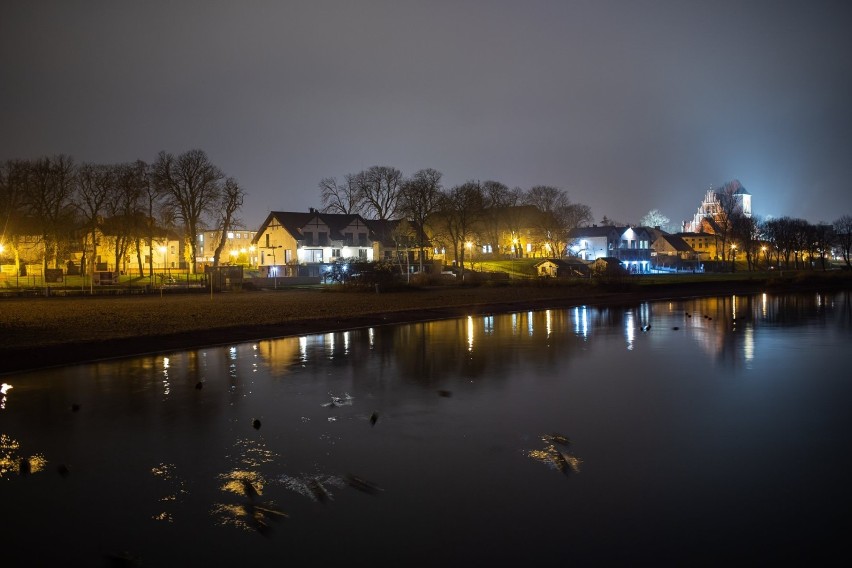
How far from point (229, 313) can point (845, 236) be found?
132 m

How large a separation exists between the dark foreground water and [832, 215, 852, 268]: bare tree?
119m

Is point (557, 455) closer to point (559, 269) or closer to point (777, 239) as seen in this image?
point (559, 269)

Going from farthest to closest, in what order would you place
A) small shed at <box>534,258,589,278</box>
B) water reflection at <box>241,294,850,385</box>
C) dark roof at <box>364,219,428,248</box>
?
dark roof at <box>364,219,428,248</box>
small shed at <box>534,258,589,278</box>
water reflection at <box>241,294,850,385</box>

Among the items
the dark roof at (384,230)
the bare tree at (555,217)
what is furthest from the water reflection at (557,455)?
the bare tree at (555,217)

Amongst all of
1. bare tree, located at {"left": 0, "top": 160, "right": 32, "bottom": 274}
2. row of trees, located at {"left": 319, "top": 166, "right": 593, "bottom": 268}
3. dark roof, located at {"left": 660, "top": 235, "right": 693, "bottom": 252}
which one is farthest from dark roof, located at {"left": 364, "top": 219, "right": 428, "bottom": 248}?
dark roof, located at {"left": 660, "top": 235, "right": 693, "bottom": 252}

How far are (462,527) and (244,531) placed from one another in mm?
2672

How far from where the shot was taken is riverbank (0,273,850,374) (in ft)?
77.4

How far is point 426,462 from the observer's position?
1080cm

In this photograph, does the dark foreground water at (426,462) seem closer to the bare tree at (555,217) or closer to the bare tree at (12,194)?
the bare tree at (12,194)

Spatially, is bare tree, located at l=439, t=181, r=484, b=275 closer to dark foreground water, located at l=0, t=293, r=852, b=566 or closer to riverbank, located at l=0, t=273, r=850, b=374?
riverbank, located at l=0, t=273, r=850, b=374

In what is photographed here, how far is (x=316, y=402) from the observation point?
50.5ft

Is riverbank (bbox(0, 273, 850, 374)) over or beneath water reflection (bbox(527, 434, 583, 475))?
over

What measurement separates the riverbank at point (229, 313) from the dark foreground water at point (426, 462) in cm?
344

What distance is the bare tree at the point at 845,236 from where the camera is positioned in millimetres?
121250
